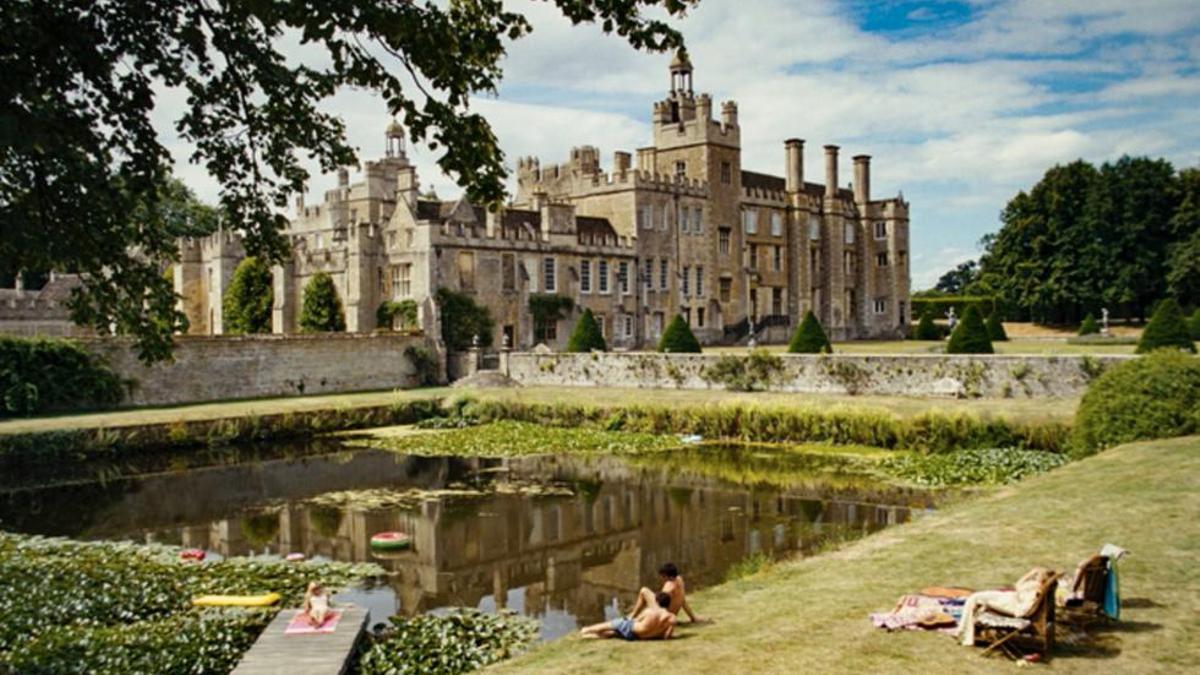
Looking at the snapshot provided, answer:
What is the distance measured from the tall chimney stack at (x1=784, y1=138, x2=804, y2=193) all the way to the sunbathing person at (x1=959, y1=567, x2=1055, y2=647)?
48.2 m

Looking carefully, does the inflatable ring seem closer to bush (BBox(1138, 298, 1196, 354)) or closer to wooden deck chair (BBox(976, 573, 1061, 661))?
wooden deck chair (BBox(976, 573, 1061, 661))

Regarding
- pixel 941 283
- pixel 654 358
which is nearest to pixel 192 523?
pixel 654 358

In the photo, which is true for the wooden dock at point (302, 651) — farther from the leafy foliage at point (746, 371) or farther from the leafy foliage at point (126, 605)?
the leafy foliage at point (746, 371)

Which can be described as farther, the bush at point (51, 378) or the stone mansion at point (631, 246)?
the stone mansion at point (631, 246)

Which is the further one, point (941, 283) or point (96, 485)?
point (941, 283)

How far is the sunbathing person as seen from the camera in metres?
7.09

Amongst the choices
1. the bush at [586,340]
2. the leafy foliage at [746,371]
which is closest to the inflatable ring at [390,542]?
the leafy foliage at [746,371]

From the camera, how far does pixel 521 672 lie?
7.71m

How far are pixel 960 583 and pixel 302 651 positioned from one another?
5.72 m

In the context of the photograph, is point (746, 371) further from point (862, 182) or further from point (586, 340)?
point (862, 182)

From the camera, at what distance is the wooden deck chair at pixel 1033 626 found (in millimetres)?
7055

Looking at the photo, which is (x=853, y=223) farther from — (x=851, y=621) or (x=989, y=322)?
(x=851, y=621)

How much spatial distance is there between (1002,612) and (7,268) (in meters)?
7.43

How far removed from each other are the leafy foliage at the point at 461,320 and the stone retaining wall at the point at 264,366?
4.10 feet
